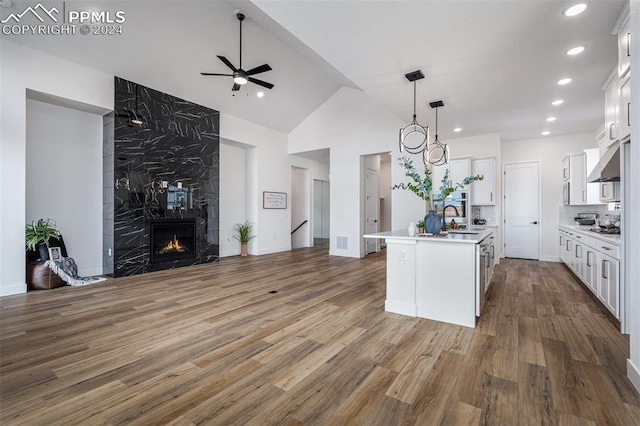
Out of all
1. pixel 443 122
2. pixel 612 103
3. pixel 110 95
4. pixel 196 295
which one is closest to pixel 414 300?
pixel 196 295

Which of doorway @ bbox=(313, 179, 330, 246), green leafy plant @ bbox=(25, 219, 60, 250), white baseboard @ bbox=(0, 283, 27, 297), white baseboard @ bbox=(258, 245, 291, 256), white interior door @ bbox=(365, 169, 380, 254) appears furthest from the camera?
doorway @ bbox=(313, 179, 330, 246)

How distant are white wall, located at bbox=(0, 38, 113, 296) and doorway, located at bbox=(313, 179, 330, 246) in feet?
23.0

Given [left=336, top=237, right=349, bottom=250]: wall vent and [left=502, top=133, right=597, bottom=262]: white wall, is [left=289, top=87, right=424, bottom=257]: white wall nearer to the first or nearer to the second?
[left=336, top=237, right=349, bottom=250]: wall vent

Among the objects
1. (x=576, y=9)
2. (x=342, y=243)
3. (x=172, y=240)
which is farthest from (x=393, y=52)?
(x=172, y=240)

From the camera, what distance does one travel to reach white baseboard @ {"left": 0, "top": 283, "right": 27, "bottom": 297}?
4.04 meters

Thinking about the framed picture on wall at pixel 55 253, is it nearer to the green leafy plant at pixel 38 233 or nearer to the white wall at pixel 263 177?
the green leafy plant at pixel 38 233

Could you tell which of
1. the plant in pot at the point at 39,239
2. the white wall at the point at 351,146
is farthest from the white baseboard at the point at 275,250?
the plant in pot at the point at 39,239

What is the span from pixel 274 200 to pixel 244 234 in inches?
52.1

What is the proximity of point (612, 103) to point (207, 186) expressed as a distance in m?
6.78

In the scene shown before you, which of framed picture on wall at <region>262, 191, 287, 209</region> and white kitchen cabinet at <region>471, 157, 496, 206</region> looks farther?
framed picture on wall at <region>262, 191, 287, 209</region>

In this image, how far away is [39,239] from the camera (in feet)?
14.7

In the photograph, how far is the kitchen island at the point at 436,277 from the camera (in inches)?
120

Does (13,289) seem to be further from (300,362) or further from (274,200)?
(274,200)

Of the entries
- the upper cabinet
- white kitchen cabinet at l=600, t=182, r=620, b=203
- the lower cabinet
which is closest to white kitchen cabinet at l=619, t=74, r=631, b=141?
the upper cabinet
